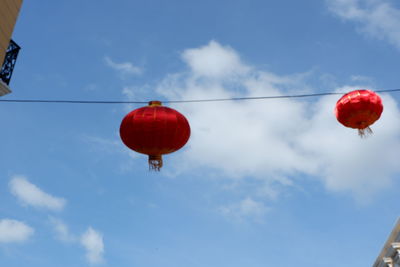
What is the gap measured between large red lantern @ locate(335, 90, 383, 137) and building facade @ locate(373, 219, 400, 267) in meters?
10.5

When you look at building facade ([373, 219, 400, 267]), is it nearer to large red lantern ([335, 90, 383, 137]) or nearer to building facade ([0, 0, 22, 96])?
large red lantern ([335, 90, 383, 137])

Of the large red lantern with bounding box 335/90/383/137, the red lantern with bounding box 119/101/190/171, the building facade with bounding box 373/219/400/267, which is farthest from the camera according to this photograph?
the building facade with bounding box 373/219/400/267

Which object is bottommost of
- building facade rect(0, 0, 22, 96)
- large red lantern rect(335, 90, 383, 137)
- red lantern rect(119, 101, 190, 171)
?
red lantern rect(119, 101, 190, 171)

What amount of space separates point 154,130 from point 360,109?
12.2 ft

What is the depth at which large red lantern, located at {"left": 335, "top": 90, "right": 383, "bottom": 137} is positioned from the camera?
7.33 meters

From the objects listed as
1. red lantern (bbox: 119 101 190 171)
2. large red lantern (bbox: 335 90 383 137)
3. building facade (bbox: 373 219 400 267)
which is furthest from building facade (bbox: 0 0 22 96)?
building facade (bbox: 373 219 400 267)

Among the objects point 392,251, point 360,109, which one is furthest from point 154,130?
point 392,251

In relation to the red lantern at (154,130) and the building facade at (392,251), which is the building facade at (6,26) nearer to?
the red lantern at (154,130)

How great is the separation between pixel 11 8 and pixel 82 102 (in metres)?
2.38

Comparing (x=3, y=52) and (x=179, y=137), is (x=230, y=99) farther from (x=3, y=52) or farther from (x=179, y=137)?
(x=3, y=52)

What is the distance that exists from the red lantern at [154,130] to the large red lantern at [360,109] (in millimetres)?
3017

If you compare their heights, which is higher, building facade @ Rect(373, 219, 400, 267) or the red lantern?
building facade @ Rect(373, 219, 400, 267)

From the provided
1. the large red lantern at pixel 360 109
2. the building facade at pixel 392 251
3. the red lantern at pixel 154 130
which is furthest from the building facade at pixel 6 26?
the building facade at pixel 392 251

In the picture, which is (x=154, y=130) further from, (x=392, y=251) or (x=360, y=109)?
(x=392, y=251)
